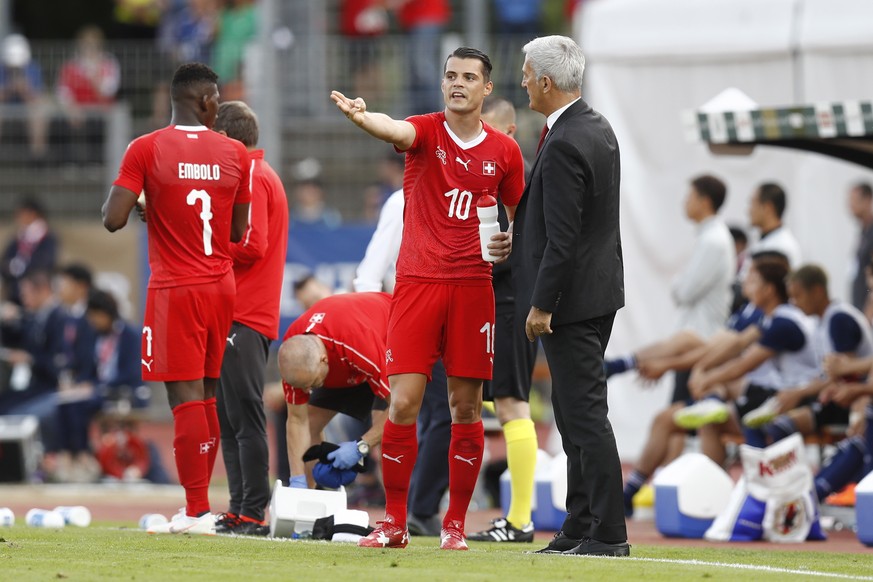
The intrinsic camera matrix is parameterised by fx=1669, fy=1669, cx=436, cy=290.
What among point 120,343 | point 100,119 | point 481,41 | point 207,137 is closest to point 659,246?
point 481,41

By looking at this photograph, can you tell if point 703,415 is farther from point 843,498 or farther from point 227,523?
point 227,523

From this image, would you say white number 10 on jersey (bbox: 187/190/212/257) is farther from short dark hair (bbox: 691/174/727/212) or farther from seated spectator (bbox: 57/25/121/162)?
seated spectator (bbox: 57/25/121/162)

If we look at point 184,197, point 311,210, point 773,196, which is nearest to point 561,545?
point 184,197

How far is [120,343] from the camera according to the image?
15781 millimetres

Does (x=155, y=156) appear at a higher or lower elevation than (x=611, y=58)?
lower

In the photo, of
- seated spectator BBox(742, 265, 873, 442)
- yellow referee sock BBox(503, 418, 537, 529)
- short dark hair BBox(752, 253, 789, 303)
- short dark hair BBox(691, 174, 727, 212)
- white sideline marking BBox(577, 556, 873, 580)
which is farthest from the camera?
short dark hair BBox(691, 174, 727, 212)

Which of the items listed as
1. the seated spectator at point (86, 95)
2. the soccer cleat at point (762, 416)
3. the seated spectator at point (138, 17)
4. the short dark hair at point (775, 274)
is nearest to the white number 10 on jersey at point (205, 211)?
the soccer cleat at point (762, 416)

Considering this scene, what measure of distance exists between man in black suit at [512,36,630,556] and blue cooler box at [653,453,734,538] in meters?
2.74

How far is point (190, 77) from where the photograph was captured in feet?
28.6

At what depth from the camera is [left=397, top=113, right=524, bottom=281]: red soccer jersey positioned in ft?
25.4

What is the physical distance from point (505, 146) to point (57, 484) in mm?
8648

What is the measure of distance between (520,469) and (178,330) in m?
1.98

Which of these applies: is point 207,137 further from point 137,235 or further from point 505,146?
point 137,235

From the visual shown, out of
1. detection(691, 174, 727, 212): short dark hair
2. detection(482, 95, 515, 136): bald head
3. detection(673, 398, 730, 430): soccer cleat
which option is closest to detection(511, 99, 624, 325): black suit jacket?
detection(482, 95, 515, 136): bald head
